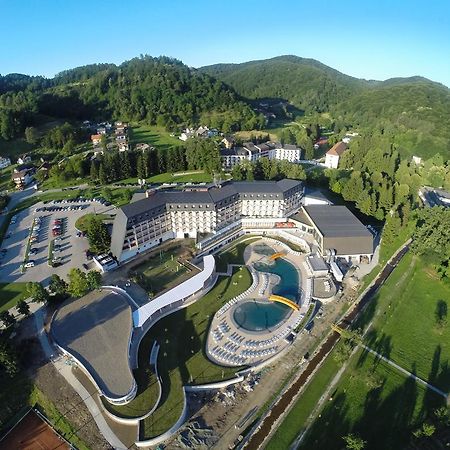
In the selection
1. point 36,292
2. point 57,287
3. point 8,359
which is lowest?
point 8,359

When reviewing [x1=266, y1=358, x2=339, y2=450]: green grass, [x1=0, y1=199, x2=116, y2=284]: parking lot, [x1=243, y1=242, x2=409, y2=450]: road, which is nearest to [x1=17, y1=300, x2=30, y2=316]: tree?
[x1=0, y1=199, x2=116, y2=284]: parking lot

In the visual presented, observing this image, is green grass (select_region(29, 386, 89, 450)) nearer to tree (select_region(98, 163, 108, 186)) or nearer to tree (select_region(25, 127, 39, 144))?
tree (select_region(98, 163, 108, 186))

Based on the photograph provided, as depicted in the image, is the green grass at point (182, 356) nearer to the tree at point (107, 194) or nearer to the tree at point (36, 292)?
the tree at point (36, 292)

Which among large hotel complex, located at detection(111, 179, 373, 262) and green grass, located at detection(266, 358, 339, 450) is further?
large hotel complex, located at detection(111, 179, 373, 262)

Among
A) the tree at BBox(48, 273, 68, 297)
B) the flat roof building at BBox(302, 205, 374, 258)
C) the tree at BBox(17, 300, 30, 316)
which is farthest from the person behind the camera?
the flat roof building at BBox(302, 205, 374, 258)

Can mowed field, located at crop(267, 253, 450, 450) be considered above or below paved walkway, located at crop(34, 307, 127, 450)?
below

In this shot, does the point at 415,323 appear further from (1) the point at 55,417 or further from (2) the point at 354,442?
(1) the point at 55,417

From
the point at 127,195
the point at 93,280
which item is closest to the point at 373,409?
the point at 93,280
